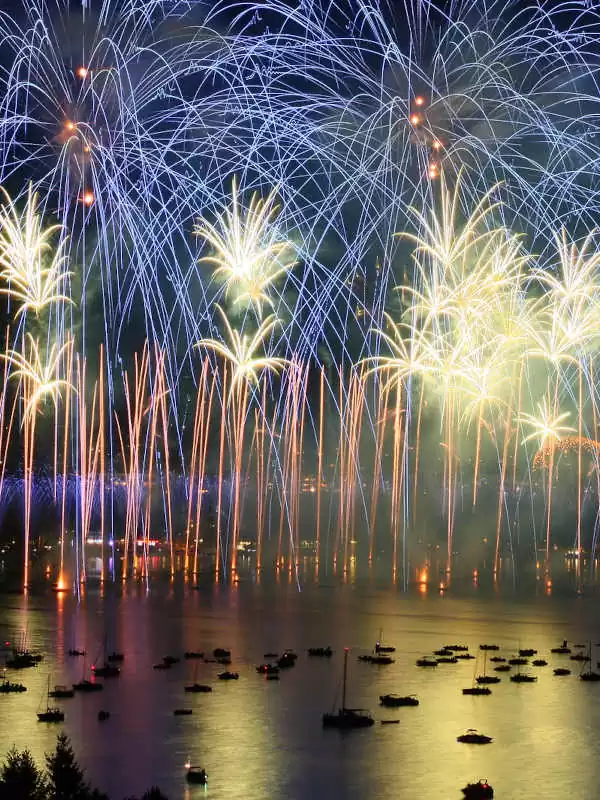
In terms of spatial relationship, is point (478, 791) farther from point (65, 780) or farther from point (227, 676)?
point (227, 676)

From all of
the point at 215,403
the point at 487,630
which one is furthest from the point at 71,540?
the point at 487,630

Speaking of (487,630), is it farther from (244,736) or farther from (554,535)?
(554,535)

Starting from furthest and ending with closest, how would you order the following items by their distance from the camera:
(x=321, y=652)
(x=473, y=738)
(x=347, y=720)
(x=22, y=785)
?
(x=321, y=652), (x=347, y=720), (x=473, y=738), (x=22, y=785)

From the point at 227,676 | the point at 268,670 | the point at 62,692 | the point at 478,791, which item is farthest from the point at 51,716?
the point at 478,791

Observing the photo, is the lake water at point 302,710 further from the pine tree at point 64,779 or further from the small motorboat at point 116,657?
the pine tree at point 64,779

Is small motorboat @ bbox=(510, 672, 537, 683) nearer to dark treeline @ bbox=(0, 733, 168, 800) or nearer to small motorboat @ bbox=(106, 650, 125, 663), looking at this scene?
small motorboat @ bbox=(106, 650, 125, 663)

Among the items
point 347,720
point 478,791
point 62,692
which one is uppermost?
point 62,692

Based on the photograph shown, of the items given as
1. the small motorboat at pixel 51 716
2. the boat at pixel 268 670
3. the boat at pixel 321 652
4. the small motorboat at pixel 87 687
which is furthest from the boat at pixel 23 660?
the boat at pixel 321 652
